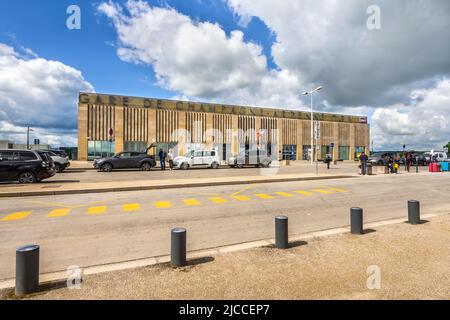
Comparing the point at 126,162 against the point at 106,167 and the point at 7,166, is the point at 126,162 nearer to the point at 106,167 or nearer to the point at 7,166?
the point at 106,167

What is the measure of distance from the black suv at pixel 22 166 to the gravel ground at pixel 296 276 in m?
12.0

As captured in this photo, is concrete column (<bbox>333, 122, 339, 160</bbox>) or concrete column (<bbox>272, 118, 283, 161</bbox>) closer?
concrete column (<bbox>272, 118, 283, 161</bbox>)

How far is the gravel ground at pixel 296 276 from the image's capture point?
3211 millimetres

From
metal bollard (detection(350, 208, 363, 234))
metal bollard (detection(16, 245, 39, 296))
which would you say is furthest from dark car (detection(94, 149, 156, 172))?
metal bollard (detection(350, 208, 363, 234))

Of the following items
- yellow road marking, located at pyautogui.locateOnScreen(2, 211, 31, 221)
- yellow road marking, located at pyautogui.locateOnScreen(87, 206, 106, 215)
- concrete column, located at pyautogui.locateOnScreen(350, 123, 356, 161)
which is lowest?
yellow road marking, located at pyautogui.locateOnScreen(2, 211, 31, 221)

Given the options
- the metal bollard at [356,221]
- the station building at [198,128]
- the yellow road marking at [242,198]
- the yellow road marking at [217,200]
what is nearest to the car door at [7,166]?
the yellow road marking at [217,200]

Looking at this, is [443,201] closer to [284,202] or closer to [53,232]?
[284,202]

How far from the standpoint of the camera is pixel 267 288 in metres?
3.33

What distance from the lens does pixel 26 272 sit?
327 cm

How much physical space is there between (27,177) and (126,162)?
28.7ft

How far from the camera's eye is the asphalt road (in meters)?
4.92

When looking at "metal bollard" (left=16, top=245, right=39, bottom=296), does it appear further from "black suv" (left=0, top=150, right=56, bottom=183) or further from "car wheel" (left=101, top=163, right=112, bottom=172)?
"car wheel" (left=101, top=163, right=112, bottom=172)

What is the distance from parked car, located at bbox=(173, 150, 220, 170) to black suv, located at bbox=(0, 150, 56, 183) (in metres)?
12.6
